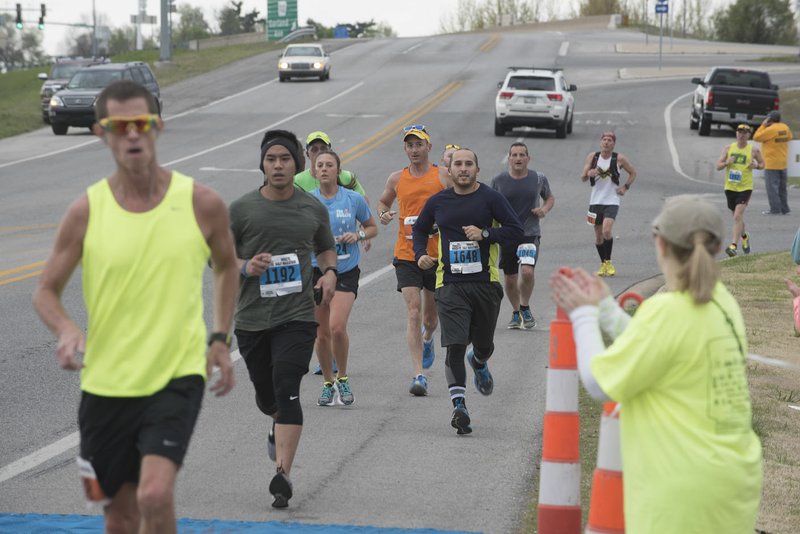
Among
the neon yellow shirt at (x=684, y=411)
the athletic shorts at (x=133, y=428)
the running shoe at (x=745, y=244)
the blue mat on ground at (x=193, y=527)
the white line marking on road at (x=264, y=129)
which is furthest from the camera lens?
the white line marking on road at (x=264, y=129)

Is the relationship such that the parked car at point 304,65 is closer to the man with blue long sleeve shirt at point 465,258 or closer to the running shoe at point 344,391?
the running shoe at point 344,391

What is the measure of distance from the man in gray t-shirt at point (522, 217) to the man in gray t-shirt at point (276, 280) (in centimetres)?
633

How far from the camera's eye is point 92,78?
131ft

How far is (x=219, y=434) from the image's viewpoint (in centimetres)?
909

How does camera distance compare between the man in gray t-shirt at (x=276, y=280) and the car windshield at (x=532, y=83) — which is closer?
the man in gray t-shirt at (x=276, y=280)

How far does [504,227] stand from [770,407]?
93.3 inches

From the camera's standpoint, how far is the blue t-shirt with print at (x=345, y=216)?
1020cm

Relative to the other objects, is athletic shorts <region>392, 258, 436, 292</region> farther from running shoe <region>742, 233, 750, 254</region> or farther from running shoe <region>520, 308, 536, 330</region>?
running shoe <region>742, 233, 750, 254</region>

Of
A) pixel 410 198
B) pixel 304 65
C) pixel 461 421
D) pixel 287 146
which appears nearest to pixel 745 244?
pixel 410 198

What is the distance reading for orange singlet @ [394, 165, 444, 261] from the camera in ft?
36.1

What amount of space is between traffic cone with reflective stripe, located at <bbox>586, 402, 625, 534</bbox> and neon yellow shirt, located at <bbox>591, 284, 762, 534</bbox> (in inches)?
32.9

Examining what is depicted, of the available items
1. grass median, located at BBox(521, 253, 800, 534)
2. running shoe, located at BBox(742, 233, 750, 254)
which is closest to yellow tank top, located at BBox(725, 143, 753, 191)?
running shoe, located at BBox(742, 233, 750, 254)

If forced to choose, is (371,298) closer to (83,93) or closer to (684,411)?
(684,411)

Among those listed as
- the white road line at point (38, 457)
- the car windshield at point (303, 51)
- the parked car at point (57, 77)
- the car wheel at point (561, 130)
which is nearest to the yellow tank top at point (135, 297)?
the white road line at point (38, 457)
